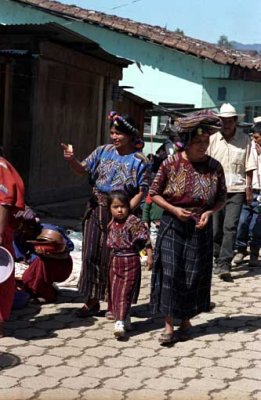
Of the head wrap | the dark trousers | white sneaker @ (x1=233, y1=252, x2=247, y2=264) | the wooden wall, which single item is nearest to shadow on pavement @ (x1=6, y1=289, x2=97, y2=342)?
the head wrap

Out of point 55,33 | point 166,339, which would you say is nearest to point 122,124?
point 166,339

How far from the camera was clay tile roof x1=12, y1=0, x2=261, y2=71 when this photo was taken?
19203mm

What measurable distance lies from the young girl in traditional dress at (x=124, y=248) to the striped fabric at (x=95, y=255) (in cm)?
19

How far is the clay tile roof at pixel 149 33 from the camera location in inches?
756

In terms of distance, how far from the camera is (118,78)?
14.6 m

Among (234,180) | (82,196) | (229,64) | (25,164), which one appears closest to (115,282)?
(234,180)

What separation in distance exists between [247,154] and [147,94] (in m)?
13.0

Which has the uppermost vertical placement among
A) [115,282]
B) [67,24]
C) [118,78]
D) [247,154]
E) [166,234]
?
[67,24]

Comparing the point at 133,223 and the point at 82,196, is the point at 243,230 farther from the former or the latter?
the point at 82,196

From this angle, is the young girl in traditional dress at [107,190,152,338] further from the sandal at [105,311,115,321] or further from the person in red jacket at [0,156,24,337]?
the person in red jacket at [0,156,24,337]

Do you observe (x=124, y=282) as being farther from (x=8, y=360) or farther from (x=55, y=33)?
(x=55, y=33)

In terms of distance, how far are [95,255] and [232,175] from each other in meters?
2.55

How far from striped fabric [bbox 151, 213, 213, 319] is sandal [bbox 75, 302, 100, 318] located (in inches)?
29.0

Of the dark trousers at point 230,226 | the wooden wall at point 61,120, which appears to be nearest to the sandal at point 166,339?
the dark trousers at point 230,226
